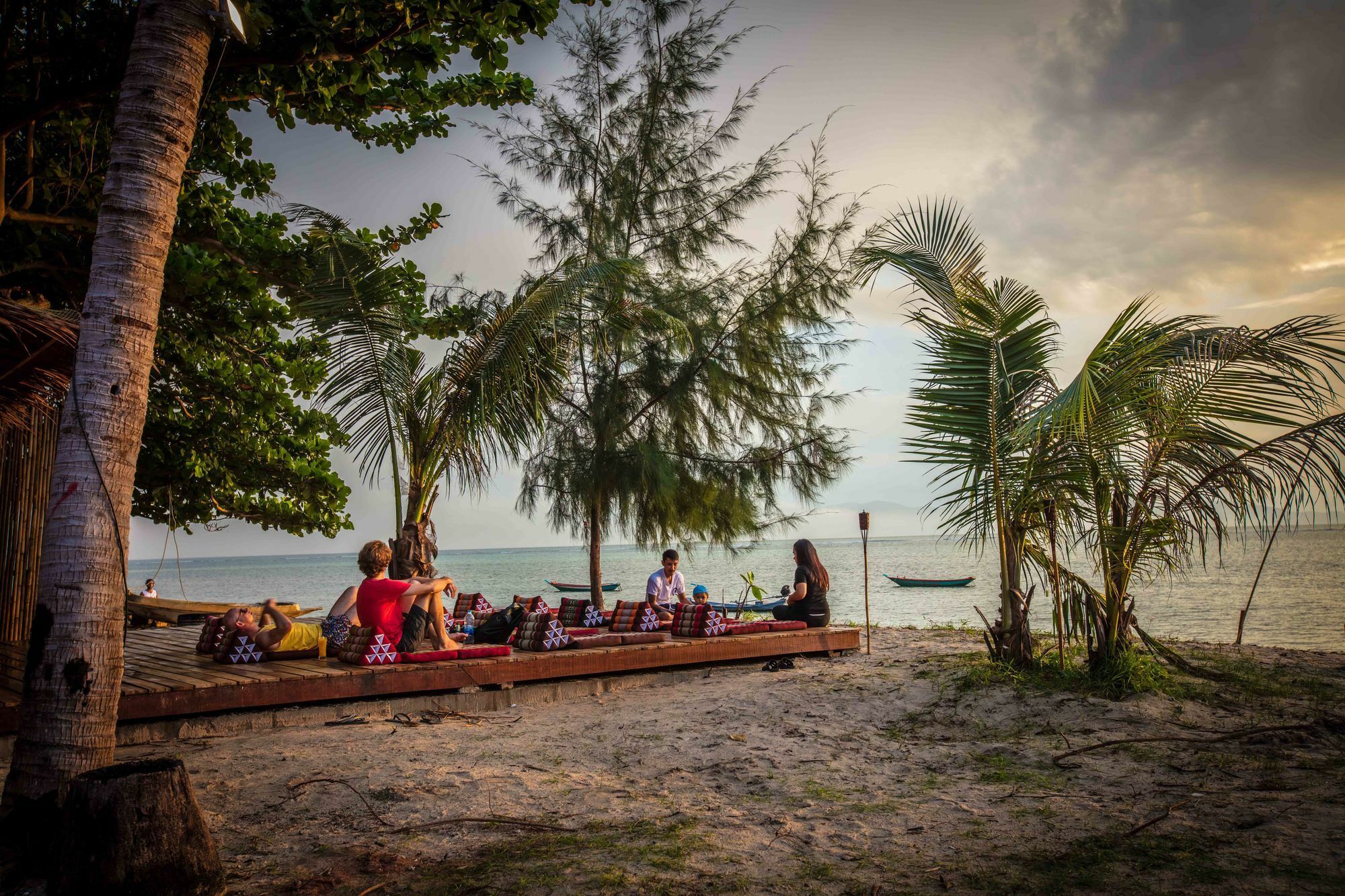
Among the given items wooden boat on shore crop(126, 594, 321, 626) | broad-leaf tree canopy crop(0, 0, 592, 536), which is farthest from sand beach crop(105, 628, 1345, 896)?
wooden boat on shore crop(126, 594, 321, 626)

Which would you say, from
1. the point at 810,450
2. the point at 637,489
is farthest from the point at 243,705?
the point at 810,450

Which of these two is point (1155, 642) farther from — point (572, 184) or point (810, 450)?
point (572, 184)

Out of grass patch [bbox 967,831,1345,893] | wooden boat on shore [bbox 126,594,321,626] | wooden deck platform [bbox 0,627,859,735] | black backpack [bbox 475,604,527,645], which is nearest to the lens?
grass patch [bbox 967,831,1345,893]

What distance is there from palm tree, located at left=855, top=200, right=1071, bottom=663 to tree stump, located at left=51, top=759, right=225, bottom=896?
20.2 feet

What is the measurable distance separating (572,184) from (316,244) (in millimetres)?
6026

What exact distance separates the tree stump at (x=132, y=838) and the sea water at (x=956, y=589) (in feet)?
14.6

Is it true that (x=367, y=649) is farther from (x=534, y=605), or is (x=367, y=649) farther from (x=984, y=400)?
(x=984, y=400)

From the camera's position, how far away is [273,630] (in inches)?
285

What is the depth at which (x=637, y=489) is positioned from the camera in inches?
490

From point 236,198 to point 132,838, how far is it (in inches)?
296

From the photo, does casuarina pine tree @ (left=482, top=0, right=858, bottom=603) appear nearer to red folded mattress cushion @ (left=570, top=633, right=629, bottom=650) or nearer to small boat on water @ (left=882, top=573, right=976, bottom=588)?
red folded mattress cushion @ (left=570, top=633, right=629, bottom=650)

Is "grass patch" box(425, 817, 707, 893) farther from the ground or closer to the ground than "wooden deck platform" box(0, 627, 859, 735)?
closer to the ground

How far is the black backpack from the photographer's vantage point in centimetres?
855

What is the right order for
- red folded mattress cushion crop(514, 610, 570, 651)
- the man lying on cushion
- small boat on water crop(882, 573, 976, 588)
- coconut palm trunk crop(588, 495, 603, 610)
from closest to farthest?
the man lying on cushion
red folded mattress cushion crop(514, 610, 570, 651)
coconut palm trunk crop(588, 495, 603, 610)
small boat on water crop(882, 573, 976, 588)
